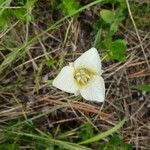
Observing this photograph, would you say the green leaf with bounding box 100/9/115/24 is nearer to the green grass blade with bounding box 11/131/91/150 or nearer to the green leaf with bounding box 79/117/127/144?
the green leaf with bounding box 79/117/127/144

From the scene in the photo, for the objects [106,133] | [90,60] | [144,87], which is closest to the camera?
[90,60]

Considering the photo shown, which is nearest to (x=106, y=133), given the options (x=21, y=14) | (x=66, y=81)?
(x=66, y=81)

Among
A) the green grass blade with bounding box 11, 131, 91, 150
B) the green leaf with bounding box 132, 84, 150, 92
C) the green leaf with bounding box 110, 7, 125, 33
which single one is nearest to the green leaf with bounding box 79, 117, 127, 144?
the green grass blade with bounding box 11, 131, 91, 150

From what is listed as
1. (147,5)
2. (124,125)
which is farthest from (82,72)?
(147,5)

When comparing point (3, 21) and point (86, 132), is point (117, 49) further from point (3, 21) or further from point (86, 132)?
point (3, 21)

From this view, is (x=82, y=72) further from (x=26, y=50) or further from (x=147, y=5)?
(x=147, y=5)

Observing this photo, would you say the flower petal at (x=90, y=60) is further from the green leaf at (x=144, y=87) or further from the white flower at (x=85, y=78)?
the green leaf at (x=144, y=87)
